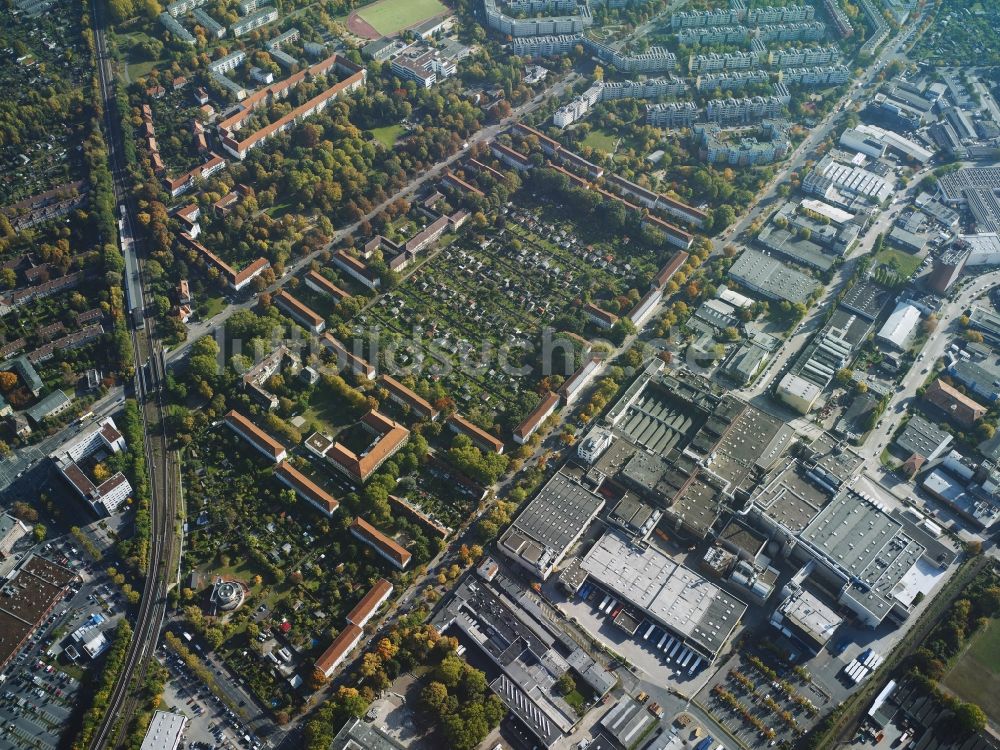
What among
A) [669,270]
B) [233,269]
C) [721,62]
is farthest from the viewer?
[721,62]

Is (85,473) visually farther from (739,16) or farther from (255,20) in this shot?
(739,16)

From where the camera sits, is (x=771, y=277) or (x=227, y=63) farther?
(x=227, y=63)

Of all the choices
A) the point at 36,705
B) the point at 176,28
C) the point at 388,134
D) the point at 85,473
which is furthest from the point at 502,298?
the point at 176,28

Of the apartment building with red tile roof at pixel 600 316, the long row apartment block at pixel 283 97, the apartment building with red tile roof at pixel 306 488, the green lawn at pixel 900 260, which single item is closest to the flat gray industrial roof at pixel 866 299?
the green lawn at pixel 900 260

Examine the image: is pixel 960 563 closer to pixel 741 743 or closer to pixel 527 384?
pixel 741 743

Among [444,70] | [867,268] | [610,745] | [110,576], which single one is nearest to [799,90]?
[867,268]

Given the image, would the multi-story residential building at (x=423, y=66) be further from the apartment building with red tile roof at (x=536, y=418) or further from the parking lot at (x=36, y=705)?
the parking lot at (x=36, y=705)

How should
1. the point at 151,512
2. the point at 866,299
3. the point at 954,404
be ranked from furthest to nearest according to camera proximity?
1. the point at 866,299
2. the point at 954,404
3. the point at 151,512
